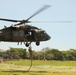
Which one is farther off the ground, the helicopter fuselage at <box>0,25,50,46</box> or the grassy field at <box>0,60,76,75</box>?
the helicopter fuselage at <box>0,25,50,46</box>

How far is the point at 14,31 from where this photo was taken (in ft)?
123

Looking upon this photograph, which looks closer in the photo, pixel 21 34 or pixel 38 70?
pixel 21 34

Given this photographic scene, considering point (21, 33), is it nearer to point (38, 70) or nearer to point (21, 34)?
point (21, 34)

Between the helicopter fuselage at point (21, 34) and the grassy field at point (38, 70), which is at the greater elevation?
the helicopter fuselage at point (21, 34)

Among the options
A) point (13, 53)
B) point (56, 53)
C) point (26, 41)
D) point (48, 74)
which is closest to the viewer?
point (48, 74)

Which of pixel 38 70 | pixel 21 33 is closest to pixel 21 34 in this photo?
pixel 21 33

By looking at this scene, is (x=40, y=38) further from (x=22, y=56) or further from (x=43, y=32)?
(x=22, y=56)

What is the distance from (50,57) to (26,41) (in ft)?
507

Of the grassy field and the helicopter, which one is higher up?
the helicopter

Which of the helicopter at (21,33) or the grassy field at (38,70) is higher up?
the helicopter at (21,33)

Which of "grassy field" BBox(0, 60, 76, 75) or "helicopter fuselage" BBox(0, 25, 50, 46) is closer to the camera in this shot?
"grassy field" BBox(0, 60, 76, 75)

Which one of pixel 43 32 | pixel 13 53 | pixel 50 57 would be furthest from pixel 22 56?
pixel 43 32

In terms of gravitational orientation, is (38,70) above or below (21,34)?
below

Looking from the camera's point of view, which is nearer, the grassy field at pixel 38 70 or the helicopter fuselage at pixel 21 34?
the grassy field at pixel 38 70
